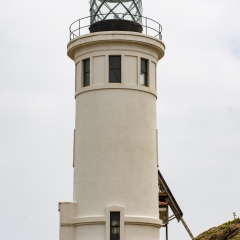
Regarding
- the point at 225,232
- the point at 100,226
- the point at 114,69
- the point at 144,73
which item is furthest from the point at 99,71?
the point at 225,232

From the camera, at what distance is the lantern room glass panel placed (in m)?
39.5

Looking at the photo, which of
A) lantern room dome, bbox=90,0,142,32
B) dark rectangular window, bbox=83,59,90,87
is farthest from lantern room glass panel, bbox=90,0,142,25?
dark rectangular window, bbox=83,59,90,87

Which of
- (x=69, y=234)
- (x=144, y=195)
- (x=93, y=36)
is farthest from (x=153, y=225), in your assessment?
(x=93, y=36)

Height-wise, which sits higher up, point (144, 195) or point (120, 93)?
point (120, 93)

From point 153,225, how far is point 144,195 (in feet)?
4.82

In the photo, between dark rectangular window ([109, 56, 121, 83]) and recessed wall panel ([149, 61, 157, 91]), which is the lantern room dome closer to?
dark rectangular window ([109, 56, 121, 83])

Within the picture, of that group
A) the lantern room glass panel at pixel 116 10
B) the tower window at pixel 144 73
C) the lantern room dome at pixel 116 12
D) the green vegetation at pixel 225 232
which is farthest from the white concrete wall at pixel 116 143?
the green vegetation at pixel 225 232

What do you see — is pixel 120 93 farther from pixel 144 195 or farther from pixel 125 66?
pixel 144 195

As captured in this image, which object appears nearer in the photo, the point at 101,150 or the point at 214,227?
the point at 101,150

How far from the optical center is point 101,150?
37875 millimetres

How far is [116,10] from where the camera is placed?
130 ft

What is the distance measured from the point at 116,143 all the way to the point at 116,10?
21.1 feet

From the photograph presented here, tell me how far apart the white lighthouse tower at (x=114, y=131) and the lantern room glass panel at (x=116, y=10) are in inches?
1.9

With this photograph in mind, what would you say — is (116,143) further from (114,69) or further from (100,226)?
(100,226)
